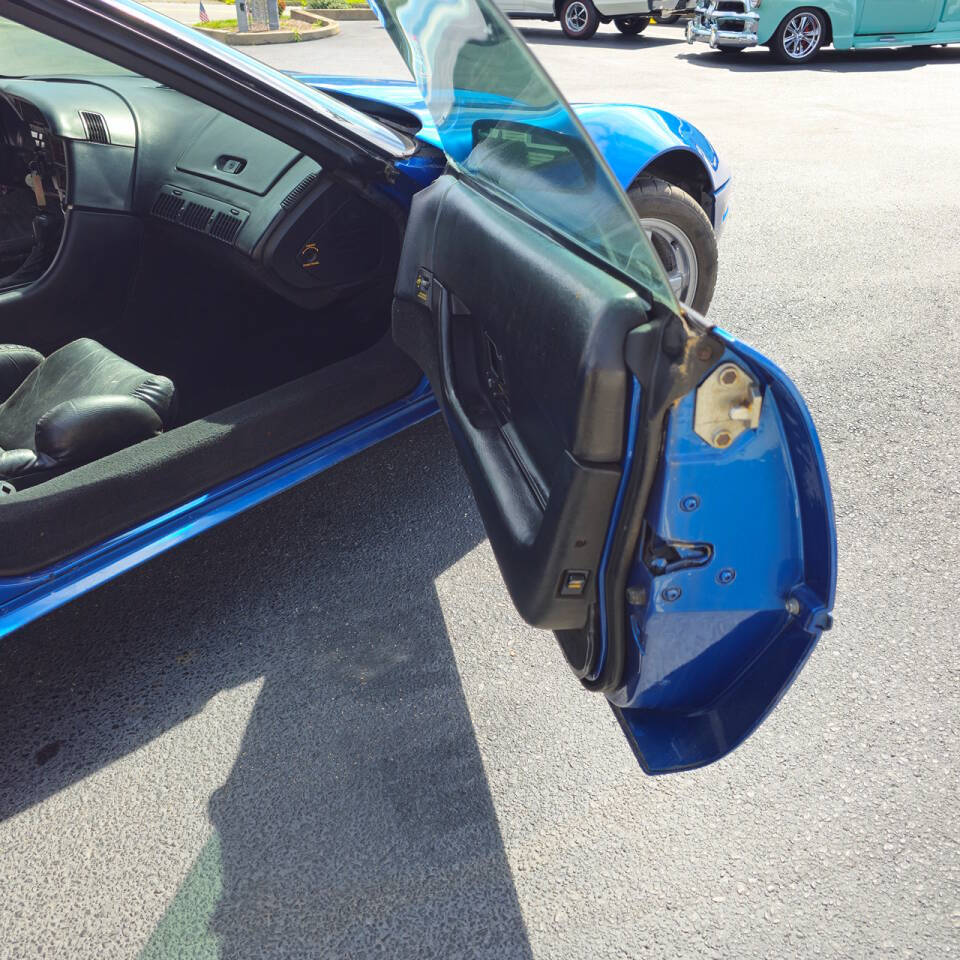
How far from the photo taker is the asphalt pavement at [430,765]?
1.64 metres

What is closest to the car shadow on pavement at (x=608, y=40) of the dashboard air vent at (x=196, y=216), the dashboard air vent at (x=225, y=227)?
the dashboard air vent at (x=196, y=216)

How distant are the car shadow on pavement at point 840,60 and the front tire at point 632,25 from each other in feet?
6.53

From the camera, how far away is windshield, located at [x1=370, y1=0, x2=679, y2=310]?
127 cm

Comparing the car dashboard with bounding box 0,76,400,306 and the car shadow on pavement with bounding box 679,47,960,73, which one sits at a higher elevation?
the car dashboard with bounding box 0,76,400,306

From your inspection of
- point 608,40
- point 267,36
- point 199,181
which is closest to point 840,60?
point 608,40

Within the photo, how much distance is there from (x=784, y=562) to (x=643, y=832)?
0.71 m

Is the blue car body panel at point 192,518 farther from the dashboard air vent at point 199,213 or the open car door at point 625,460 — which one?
the dashboard air vent at point 199,213

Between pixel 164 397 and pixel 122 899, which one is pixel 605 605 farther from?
pixel 164 397

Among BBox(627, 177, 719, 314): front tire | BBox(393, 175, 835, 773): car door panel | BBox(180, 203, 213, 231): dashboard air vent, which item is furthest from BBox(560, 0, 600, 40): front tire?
BBox(393, 175, 835, 773): car door panel

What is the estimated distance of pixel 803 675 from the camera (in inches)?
83.7

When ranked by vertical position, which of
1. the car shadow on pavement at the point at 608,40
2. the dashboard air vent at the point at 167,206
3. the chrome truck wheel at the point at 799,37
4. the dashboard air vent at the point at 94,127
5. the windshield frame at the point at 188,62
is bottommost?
the car shadow on pavement at the point at 608,40

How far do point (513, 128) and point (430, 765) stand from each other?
1359mm

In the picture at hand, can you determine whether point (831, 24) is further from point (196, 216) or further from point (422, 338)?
point (422, 338)

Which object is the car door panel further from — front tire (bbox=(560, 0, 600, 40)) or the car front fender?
front tire (bbox=(560, 0, 600, 40))
